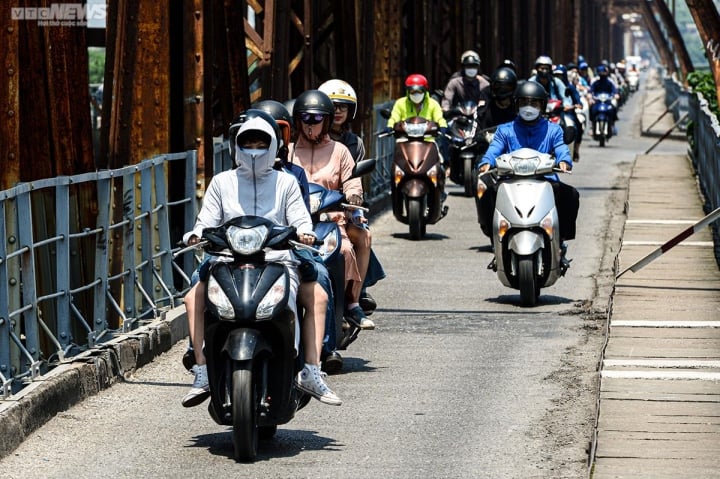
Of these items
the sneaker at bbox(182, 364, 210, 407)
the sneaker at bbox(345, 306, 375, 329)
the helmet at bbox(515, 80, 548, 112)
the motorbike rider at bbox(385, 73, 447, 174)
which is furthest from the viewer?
the motorbike rider at bbox(385, 73, 447, 174)

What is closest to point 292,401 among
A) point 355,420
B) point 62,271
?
point 355,420

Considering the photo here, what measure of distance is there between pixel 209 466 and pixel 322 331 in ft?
2.80

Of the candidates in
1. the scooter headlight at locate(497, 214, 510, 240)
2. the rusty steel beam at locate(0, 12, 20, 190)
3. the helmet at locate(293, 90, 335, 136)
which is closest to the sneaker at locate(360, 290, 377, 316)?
the helmet at locate(293, 90, 335, 136)

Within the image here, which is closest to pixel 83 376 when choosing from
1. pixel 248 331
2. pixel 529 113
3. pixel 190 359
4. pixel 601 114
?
pixel 190 359

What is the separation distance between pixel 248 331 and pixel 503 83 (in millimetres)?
10009

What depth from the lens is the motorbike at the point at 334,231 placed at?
8844 mm

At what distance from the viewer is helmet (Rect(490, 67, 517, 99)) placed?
16516 mm

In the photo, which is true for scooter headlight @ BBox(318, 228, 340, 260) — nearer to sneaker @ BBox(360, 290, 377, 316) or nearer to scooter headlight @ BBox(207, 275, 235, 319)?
sneaker @ BBox(360, 290, 377, 316)

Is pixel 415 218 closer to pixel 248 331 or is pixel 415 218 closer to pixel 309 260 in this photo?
pixel 309 260

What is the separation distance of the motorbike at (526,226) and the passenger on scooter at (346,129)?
2.09m

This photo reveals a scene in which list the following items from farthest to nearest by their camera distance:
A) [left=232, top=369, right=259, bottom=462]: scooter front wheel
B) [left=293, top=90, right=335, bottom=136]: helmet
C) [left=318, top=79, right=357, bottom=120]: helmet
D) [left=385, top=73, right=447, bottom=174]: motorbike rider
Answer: [left=385, top=73, right=447, bottom=174]: motorbike rider → [left=318, top=79, right=357, bottom=120]: helmet → [left=293, top=90, right=335, bottom=136]: helmet → [left=232, top=369, right=259, bottom=462]: scooter front wheel

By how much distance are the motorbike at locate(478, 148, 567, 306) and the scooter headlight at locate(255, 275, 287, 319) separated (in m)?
5.38

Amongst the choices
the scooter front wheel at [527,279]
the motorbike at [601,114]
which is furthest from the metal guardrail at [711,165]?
the motorbike at [601,114]

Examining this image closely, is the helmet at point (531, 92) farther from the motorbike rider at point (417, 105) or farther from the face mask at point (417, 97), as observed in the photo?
the face mask at point (417, 97)
